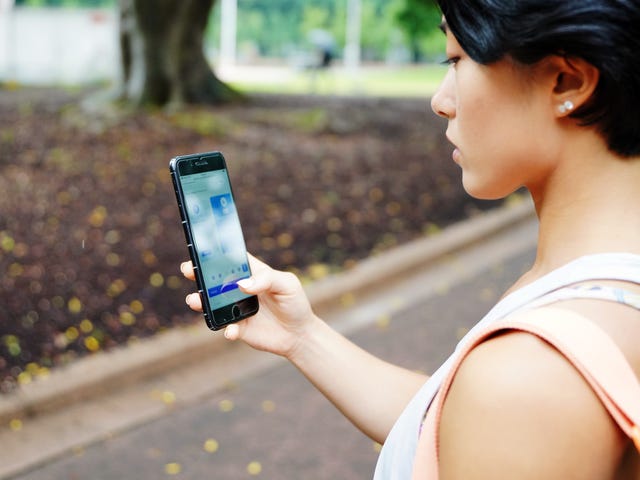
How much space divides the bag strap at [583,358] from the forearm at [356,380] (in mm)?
563

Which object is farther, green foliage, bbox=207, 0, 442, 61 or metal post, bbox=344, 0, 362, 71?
green foliage, bbox=207, 0, 442, 61

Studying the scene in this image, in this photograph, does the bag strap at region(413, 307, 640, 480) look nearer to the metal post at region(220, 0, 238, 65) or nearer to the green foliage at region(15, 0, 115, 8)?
the green foliage at region(15, 0, 115, 8)

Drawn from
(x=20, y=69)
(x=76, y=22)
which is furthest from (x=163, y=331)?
(x=76, y=22)

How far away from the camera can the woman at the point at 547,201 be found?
0.94 meters

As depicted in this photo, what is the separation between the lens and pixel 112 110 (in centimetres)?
1161

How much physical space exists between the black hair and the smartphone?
696 mm

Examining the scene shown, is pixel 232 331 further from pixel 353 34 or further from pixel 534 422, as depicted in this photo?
pixel 353 34

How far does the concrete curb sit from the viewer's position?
13.4ft

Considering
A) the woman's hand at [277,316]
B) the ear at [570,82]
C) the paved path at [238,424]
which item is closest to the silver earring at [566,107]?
the ear at [570,82]

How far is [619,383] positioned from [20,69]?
20.5m

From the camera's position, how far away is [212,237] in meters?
1.66

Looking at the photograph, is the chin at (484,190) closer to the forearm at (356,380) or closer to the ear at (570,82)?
the ear at (570,82)

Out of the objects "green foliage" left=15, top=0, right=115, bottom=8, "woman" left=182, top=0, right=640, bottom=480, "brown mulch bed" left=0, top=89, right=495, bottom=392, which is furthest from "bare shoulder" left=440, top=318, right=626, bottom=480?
"green foliage" left=15, top=0, right=115, bottom=8

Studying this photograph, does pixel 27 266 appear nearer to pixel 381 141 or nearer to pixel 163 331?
pixel 163 331
